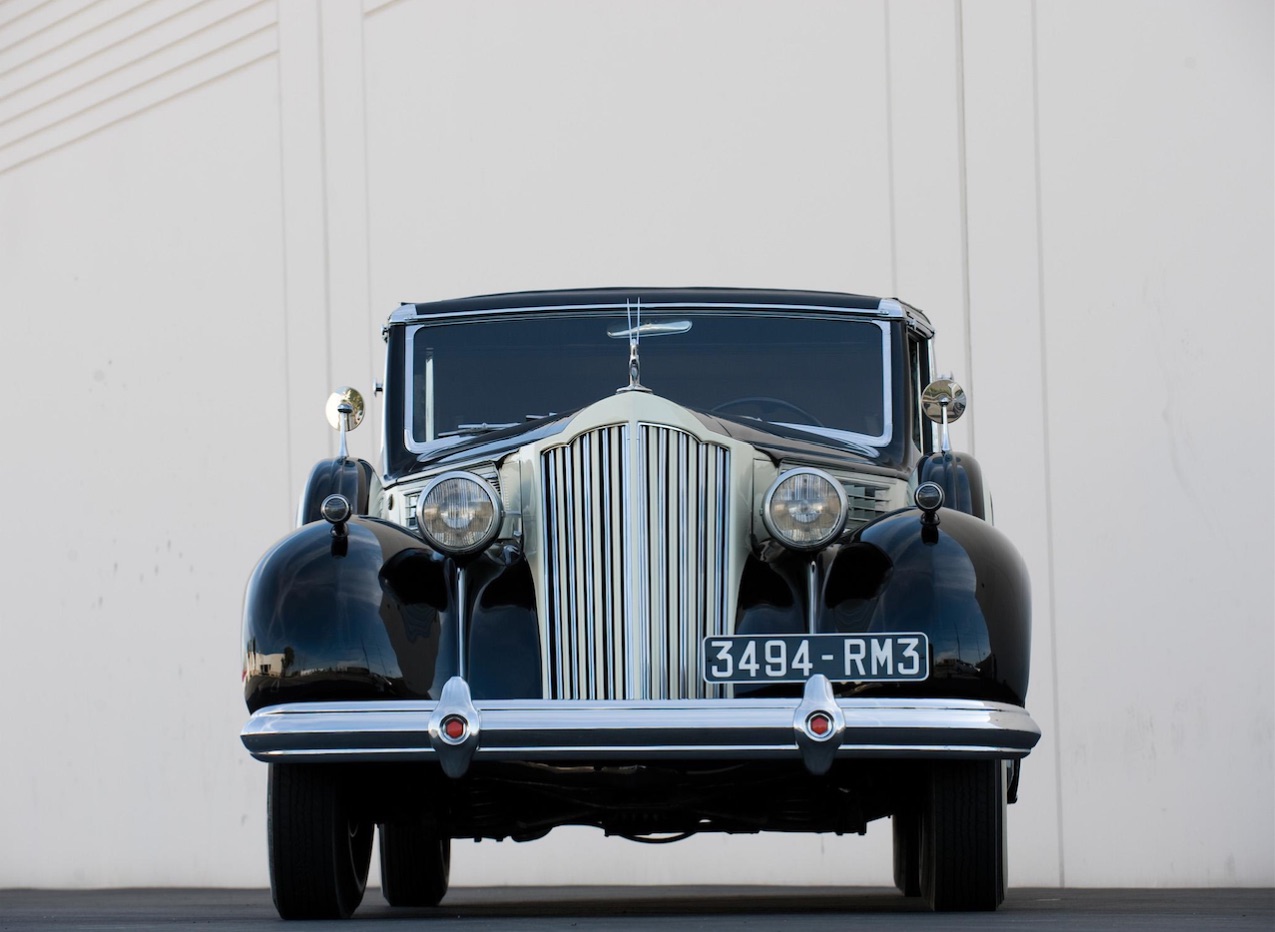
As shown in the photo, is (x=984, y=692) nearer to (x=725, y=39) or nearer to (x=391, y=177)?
(x=725, y=39)

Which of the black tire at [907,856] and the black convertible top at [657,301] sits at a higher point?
the black convertible top at [657,301]

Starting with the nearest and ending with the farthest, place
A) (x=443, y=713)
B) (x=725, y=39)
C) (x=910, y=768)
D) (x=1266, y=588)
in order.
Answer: (x=443, y=713) → (x=910, y=768) → (x=1266, y=588) → (x=725, y=39)

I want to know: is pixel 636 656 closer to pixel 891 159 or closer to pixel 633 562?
pixel 633 562

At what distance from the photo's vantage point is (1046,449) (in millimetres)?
9578

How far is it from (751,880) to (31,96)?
7409 millimetres

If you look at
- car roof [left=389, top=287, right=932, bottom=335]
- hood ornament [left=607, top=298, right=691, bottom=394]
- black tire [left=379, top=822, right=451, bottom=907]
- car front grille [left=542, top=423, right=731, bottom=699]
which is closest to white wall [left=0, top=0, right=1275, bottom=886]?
black tire [left=379, top=822, right=451, bottom=907]

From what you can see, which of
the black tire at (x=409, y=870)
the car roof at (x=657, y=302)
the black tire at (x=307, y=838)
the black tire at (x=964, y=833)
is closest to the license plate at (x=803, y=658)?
the black tire at (x=964, y=833)

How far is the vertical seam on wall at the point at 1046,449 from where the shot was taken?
941cm

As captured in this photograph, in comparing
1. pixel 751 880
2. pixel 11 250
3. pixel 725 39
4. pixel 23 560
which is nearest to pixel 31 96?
pixel 11 250

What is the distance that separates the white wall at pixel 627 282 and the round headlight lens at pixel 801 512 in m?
4.94

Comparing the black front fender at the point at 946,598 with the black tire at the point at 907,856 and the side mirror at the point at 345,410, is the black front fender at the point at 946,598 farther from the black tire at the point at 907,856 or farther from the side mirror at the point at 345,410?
the black tire at the point at 907,856

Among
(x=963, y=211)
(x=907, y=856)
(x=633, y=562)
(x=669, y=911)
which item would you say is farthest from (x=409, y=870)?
(x=963, y=211)

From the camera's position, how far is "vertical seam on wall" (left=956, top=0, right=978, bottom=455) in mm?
9758

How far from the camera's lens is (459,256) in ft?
35.6
